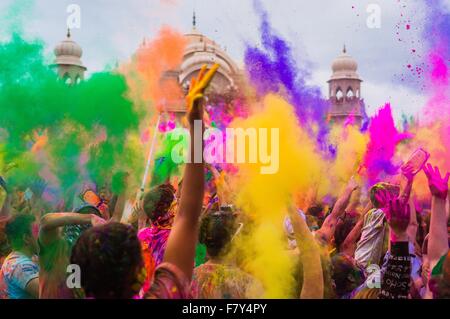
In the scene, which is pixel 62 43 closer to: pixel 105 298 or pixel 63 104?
pixel 63 104

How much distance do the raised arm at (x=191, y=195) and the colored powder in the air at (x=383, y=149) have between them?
393 cm

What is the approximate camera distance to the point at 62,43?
637 cm

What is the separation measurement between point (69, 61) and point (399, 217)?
4376mm

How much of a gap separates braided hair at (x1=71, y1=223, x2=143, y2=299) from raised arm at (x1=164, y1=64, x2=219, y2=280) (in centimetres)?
24

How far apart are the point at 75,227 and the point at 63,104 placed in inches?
108

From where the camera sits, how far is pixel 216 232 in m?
3.25

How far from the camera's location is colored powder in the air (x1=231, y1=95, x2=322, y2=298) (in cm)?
374

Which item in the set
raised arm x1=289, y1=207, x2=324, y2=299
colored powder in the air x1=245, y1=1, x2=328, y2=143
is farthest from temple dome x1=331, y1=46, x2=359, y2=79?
raised arm x1=289, y1=207, x2=324, y2=299

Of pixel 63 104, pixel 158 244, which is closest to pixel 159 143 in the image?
pixel 63 104

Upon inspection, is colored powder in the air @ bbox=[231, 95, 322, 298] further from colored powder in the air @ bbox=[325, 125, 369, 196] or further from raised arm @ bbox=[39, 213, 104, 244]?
raised arm @ bbox=[39, 213, 104, 244]

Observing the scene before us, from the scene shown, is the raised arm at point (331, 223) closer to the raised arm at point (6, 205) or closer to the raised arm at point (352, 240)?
the raised arm at point (352, 240)

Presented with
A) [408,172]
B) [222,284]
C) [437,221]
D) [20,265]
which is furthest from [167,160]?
→ [437,221]

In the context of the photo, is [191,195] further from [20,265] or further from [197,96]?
[20,265]
